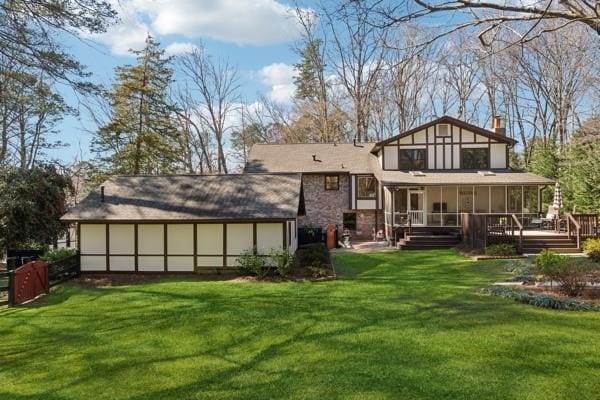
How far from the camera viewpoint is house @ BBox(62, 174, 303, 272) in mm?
14492

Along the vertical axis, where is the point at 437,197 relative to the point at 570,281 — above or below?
above

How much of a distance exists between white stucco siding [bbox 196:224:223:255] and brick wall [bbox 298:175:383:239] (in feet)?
33.6

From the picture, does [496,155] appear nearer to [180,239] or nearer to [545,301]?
[545,301]

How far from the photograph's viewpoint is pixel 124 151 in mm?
28312

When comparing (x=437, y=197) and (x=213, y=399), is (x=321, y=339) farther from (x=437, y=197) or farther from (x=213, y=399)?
(x=437, y=197)

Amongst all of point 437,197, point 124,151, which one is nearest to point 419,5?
point 437,197

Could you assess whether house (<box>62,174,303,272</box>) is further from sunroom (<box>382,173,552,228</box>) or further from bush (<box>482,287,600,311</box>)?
sunroom (<box>382,173,552,228</box>)

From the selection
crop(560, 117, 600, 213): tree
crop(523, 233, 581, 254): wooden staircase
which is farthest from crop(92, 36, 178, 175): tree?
crop(560, 117, 600, 213): tree

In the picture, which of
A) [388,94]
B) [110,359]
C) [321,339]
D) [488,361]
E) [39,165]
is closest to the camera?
[488,361]

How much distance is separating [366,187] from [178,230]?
12.5 meters

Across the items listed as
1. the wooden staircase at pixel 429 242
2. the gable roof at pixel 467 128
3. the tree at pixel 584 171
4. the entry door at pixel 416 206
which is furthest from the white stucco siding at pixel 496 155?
the wooden staircase at pixel 429 242

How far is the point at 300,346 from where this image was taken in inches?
279

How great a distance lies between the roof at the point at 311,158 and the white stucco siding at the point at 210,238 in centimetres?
1054

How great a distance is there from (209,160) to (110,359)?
3077 cm
